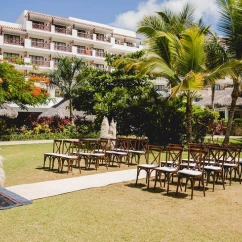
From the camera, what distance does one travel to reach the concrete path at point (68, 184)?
812 centimetres

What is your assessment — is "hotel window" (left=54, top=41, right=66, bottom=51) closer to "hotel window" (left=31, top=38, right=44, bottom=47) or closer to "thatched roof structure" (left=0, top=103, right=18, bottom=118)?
"hotel window" (left=31, top=38, right=44, bottom=47)

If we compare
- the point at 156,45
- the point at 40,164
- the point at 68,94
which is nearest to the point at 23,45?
the point at 68,94

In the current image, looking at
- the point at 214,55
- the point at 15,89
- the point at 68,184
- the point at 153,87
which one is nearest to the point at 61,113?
the point at 15,89

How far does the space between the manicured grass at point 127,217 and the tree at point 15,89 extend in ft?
53.0

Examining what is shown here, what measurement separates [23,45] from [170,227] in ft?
132

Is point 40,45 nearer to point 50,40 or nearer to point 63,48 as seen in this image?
point 50,40

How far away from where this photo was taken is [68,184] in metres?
9.23

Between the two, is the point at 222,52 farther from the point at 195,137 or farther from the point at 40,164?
the point at 40,164

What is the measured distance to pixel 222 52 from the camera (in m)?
17.8

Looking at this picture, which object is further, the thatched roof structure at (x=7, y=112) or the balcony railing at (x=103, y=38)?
the balcony railing at (x=103, y=38)

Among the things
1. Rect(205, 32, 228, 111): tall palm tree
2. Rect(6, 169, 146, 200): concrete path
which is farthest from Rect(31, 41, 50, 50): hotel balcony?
Rect(6, 169, 146, 200): concrete path

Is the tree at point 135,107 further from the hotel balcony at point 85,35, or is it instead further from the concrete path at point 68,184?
the hotel balcony at point 85,35

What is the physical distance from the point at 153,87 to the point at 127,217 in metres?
16.5

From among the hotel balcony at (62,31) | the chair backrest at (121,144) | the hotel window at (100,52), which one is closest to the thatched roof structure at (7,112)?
the chair backrest at (121,144)
